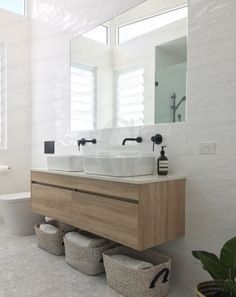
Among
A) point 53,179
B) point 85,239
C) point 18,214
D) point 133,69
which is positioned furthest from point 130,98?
point 18,214

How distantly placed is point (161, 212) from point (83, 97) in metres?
1.63

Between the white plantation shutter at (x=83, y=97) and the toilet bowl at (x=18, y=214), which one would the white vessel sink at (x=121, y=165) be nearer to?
the white plantation shutter at (x=83, y=97)

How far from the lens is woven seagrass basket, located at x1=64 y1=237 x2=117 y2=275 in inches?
83.7

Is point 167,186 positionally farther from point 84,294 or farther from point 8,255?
point 8,255

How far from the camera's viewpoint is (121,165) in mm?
1839

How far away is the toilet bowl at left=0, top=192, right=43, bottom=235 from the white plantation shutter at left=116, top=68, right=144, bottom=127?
55.7 inches

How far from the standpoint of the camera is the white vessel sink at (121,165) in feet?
6.04

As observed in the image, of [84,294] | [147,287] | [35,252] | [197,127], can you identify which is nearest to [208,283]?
[147,287]

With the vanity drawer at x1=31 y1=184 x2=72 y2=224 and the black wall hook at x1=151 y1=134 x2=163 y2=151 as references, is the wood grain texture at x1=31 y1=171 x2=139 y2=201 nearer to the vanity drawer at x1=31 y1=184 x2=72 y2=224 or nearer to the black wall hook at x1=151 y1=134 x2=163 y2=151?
the vanity drawer at x1=31 y1=184 x2=72 y2=224

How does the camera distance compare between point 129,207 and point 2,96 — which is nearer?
point 129,207

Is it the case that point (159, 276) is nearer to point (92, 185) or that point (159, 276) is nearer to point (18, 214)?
point (92, 185)

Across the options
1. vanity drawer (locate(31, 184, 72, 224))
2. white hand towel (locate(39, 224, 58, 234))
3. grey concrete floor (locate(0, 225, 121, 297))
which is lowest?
grey concrete floor (locate(0, 225, 121, 297))

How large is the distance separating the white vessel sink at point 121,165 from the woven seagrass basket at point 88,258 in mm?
613

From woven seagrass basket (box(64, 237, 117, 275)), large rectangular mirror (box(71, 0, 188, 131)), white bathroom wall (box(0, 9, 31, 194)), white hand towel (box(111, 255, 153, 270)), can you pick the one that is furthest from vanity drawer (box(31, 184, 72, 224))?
white bathroom wall (box(0, 9, 31, 194))
